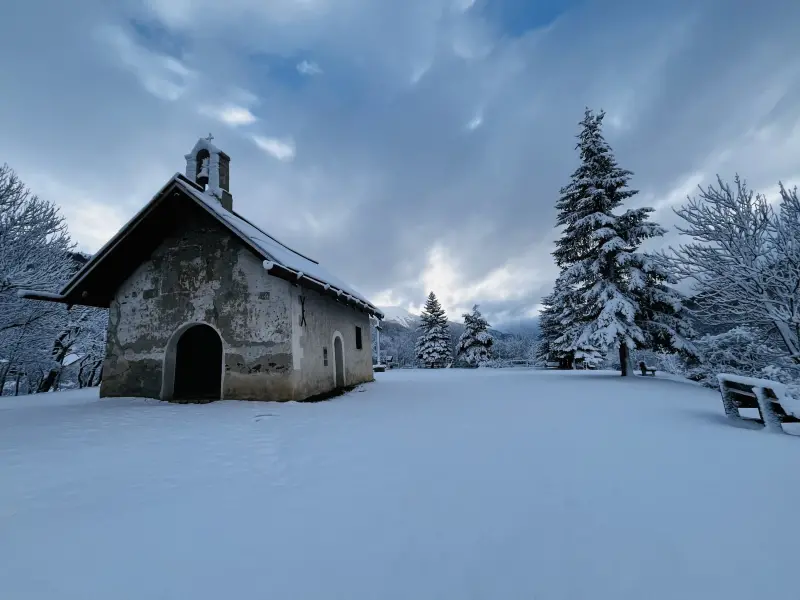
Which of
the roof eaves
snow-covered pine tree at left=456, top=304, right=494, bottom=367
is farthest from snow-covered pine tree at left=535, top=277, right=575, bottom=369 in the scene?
the roof eaves

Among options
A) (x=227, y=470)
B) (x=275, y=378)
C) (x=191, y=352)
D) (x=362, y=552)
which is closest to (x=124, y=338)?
(x=191, y=352)

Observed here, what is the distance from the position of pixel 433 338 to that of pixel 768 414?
A: 32.1 meters

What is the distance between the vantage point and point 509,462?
3.97m

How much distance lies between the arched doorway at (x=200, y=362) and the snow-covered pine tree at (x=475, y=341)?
83.2ft

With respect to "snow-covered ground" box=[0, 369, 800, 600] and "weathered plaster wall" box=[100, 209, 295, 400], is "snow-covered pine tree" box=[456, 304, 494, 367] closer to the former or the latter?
"weathered plaster wall" box=[100, 209, 295, 400]

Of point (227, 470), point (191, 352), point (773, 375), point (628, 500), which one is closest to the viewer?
point (628, 500)

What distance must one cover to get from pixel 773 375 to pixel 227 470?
10.2m

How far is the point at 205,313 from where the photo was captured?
30.0ft

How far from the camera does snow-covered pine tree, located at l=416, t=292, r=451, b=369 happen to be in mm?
36688

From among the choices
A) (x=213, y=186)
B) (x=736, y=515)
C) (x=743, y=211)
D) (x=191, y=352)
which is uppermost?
(x=213, y=186)

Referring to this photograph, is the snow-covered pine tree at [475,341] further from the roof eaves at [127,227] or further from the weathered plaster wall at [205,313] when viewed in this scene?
the roof eaves at [127,227]

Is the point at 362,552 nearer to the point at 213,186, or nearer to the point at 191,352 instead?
→ the point at 191,352

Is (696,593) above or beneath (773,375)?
beneath

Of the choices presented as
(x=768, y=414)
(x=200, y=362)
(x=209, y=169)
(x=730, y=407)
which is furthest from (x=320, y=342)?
(x=768, y=414)
